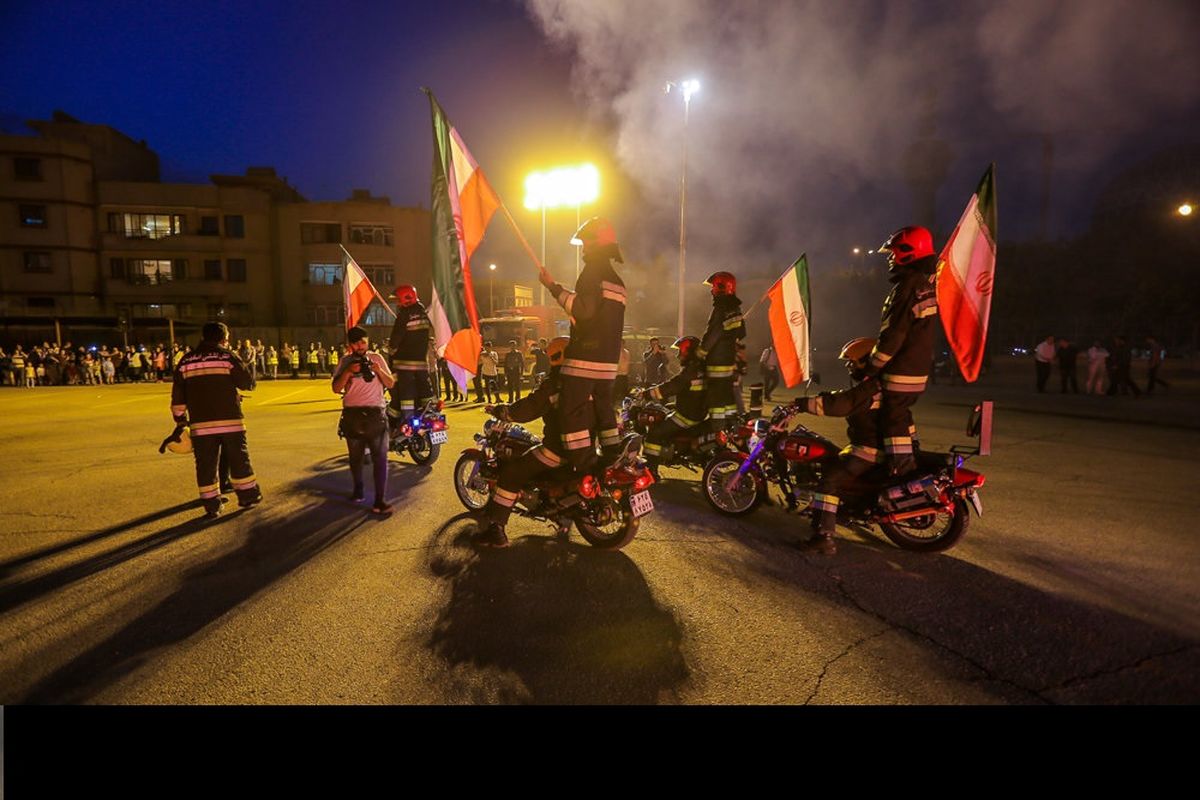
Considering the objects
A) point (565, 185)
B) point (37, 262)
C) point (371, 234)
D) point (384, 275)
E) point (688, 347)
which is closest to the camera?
point (688, 347)

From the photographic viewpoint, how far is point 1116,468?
8133 mm

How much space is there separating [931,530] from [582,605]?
3.05 meters

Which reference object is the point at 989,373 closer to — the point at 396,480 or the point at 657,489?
the point at 657,489

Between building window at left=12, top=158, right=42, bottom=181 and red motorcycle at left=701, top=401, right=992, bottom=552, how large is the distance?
163 feet

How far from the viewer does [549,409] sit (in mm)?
4781

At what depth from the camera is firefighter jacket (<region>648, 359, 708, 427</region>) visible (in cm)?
691

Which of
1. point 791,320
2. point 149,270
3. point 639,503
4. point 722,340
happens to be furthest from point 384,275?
point 639,503

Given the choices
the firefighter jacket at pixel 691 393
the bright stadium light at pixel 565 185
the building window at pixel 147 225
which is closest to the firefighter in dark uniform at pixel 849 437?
the firefighter jacket at pixel 691 393

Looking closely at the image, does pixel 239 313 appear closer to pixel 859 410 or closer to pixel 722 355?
pixel 722 355

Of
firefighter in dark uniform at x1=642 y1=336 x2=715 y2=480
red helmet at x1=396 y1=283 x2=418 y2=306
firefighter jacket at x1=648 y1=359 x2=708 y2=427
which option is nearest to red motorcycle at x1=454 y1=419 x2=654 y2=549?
firefighter in dark uniform at x1=642 y1=336 x2=715 y2=480

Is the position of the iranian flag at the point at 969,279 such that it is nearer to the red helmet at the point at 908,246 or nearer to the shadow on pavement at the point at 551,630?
the red helmet at the point at 908,246

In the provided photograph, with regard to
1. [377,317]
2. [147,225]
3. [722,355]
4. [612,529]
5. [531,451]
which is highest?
[147,225]

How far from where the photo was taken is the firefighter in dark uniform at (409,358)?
27.0 feet

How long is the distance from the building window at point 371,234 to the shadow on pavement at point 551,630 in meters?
43.1
